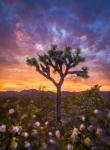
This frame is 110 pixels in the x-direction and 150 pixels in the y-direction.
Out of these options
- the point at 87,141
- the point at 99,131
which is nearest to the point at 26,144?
the point at 87,141

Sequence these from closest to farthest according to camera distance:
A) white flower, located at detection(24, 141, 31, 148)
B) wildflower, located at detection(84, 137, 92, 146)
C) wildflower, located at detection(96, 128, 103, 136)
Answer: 1. wildflower, located at detection(96, 128, 103, 136)
2. wildflower, located at detection(84, 137, 92, 146)
3. white flower, located at detection(24, 141, 31, 148)

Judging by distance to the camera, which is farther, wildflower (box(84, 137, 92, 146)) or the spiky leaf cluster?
the spiky leaf cluster

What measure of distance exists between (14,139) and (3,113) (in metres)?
0.83

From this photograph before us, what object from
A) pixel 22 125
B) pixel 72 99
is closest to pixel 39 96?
pixel 72 99

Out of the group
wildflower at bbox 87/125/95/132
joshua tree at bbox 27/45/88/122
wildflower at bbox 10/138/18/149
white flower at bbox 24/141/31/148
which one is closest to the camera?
wildflower at bbox 87/125/95/132

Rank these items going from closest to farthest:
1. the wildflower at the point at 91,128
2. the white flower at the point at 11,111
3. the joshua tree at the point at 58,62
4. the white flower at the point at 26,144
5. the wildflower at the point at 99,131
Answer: the wildflower at the point at 99,131 → the wildflower at the point at 91,128 → the white flower at the point at 26,144 → the white flower at the point at 11,111 → the joshua tree at the point at 58,62

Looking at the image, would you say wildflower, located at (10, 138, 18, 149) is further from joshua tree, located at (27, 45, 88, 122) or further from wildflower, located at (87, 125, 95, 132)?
joshua tree, located at (27, 45, 88, 122)

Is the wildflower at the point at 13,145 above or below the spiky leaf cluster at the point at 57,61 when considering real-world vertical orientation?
below

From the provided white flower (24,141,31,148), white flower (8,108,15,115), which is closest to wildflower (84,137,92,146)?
white flower (24,141,31,148)

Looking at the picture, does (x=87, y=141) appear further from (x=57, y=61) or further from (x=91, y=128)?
(x=57, y=61)

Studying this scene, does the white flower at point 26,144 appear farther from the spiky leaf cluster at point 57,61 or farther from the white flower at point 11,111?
the spiky leaf cluster at point 57,61

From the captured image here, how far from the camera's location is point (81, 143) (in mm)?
5918

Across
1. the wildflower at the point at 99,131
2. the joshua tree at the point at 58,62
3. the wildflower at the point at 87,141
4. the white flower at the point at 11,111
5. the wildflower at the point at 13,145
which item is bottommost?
the wildflower at the point at 13,145

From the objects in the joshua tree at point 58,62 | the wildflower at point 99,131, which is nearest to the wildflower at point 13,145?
the wildflower at point 99,131
